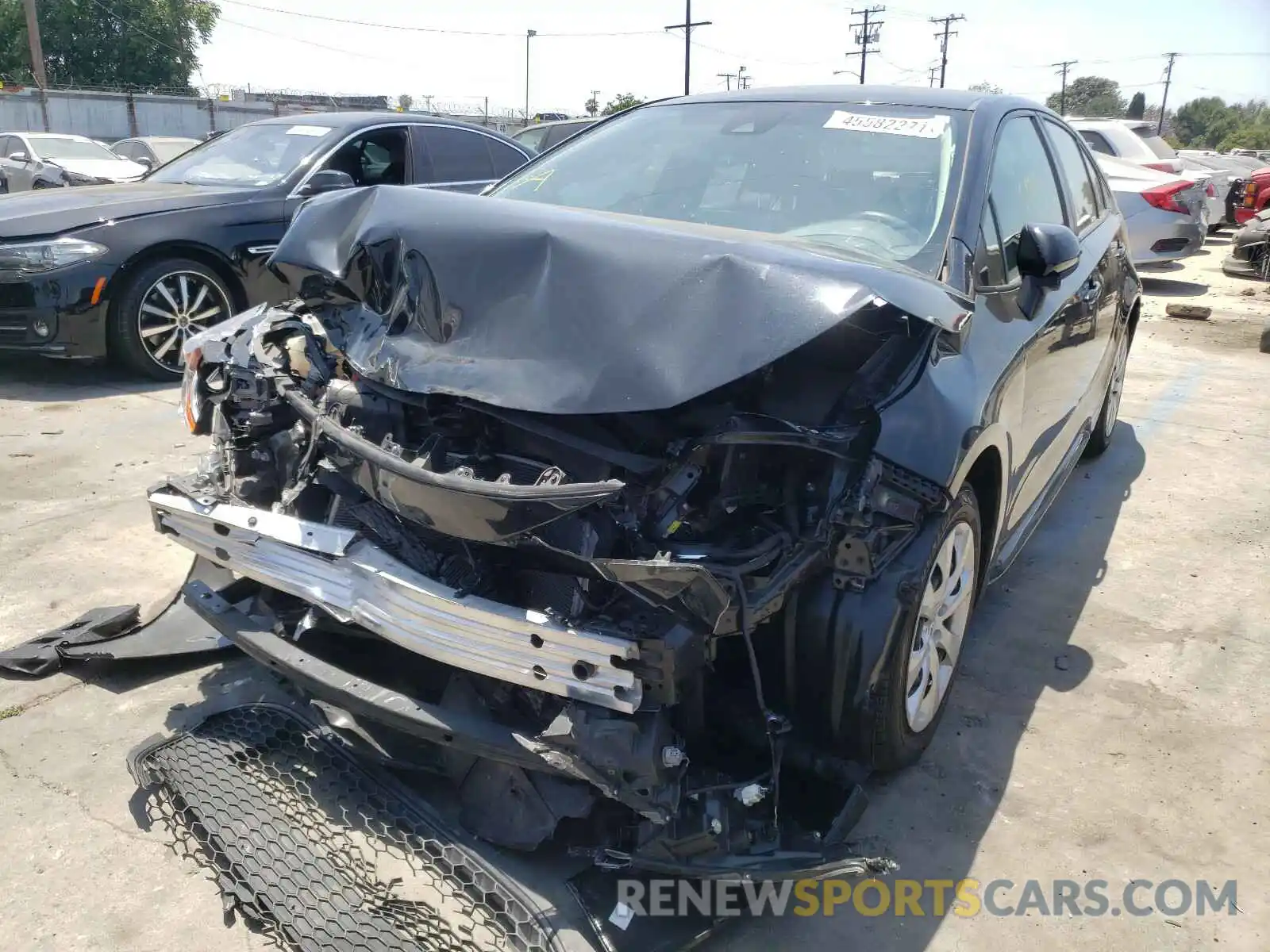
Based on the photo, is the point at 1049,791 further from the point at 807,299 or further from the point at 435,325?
the point at 435,325

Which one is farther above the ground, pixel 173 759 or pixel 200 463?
pixel 200 463

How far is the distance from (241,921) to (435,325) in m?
1.48

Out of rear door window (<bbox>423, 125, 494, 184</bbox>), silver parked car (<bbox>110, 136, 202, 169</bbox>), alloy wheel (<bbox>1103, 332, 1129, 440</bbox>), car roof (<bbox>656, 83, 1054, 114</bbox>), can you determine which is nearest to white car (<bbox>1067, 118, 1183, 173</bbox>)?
alloy wheel (<bbox>1103, 332, 1129, 440</bbox>)

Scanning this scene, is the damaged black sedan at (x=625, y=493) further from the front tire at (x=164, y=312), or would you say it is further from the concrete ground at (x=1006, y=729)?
the front tire at (x=164, y=312)

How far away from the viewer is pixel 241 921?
2152 millimetres

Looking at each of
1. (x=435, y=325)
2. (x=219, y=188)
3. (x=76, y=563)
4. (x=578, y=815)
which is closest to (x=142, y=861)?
(x=578, y=815)

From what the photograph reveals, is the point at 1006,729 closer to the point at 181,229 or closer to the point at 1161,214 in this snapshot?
the point at 181,229

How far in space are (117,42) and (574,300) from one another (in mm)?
56813

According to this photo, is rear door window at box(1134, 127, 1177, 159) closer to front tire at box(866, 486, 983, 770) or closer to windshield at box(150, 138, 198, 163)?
front tire at box(866, 486, 983, 770)

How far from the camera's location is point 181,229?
6.12m

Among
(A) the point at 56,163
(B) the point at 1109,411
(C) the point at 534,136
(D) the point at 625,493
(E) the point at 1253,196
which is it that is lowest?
(B) the point at 1109,411

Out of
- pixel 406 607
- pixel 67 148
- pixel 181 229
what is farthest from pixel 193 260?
pixel 67 148

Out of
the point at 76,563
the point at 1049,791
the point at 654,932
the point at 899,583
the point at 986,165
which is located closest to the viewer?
the point at 654,932

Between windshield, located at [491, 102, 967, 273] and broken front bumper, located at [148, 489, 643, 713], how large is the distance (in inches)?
58.3
